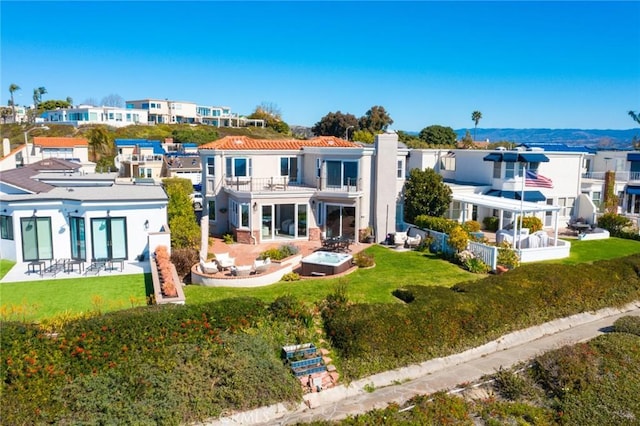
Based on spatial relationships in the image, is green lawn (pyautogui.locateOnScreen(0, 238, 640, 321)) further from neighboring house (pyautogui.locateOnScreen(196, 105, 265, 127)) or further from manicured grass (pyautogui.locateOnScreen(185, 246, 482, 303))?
neighboring house (pyautogui.locateOnScreen(196, 105, 265, 127))

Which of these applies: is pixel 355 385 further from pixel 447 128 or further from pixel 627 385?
pixel 447 128

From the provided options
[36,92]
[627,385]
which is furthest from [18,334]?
[36,92]

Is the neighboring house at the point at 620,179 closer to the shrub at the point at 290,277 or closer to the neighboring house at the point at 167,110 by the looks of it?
the shrub at the point at 290,277

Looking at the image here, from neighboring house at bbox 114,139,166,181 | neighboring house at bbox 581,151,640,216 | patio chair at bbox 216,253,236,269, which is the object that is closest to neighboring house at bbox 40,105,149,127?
neighboring house at bbox 114,139,166,181

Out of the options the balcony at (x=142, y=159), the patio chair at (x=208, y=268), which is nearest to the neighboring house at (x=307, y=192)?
the patio chair at (x=208, y=268)

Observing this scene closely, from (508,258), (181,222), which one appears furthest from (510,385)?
(181,222)
